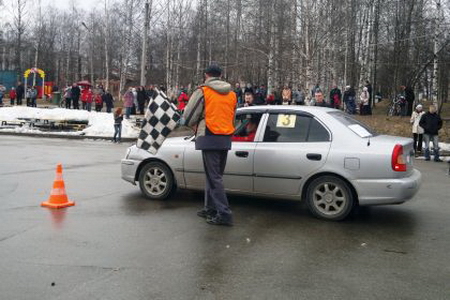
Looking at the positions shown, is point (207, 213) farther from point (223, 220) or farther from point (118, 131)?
point (118, 131)

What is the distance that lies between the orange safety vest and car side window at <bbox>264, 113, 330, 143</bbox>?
0.99 m

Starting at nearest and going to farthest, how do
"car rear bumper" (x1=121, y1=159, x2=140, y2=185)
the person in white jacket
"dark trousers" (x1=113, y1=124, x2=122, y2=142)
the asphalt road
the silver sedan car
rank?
the asphalt road → the silver sedan car → "car rear bumper" (x1=121, y1=159, x2=140, y2=185) → the person in white jacket → "dark trousers" (x1=113, y1=124, x2=122, y2=142)

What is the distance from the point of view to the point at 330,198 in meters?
6.96

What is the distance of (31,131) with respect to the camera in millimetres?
22875

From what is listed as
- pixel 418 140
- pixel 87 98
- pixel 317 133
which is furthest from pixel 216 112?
pixel 87 98

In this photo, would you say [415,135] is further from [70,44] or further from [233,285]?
[70,44]

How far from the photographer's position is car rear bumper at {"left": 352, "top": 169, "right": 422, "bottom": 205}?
6.63 meters

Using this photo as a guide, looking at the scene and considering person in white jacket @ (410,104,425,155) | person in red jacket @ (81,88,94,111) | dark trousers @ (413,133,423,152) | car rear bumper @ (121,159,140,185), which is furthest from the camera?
person in red jacket @ (81,88,94,111)

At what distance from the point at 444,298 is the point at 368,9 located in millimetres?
37812

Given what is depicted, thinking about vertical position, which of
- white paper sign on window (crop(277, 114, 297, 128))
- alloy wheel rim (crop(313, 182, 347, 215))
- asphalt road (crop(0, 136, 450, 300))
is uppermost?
white paper sign on window (crop(277, 114, 297, 128))

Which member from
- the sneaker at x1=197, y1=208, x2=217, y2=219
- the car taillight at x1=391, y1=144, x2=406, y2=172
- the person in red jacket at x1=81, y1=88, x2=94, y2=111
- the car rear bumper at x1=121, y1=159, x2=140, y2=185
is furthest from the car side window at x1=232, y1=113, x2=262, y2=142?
the person in red jacket at x1=81, y1=88, x2=94, y2=111

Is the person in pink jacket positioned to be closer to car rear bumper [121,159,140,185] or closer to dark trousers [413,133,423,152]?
dark trousers [413,133,423,152]

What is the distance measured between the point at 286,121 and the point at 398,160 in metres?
1.63

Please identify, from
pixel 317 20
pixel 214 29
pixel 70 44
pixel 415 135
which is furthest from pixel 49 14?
pixel 415 135
